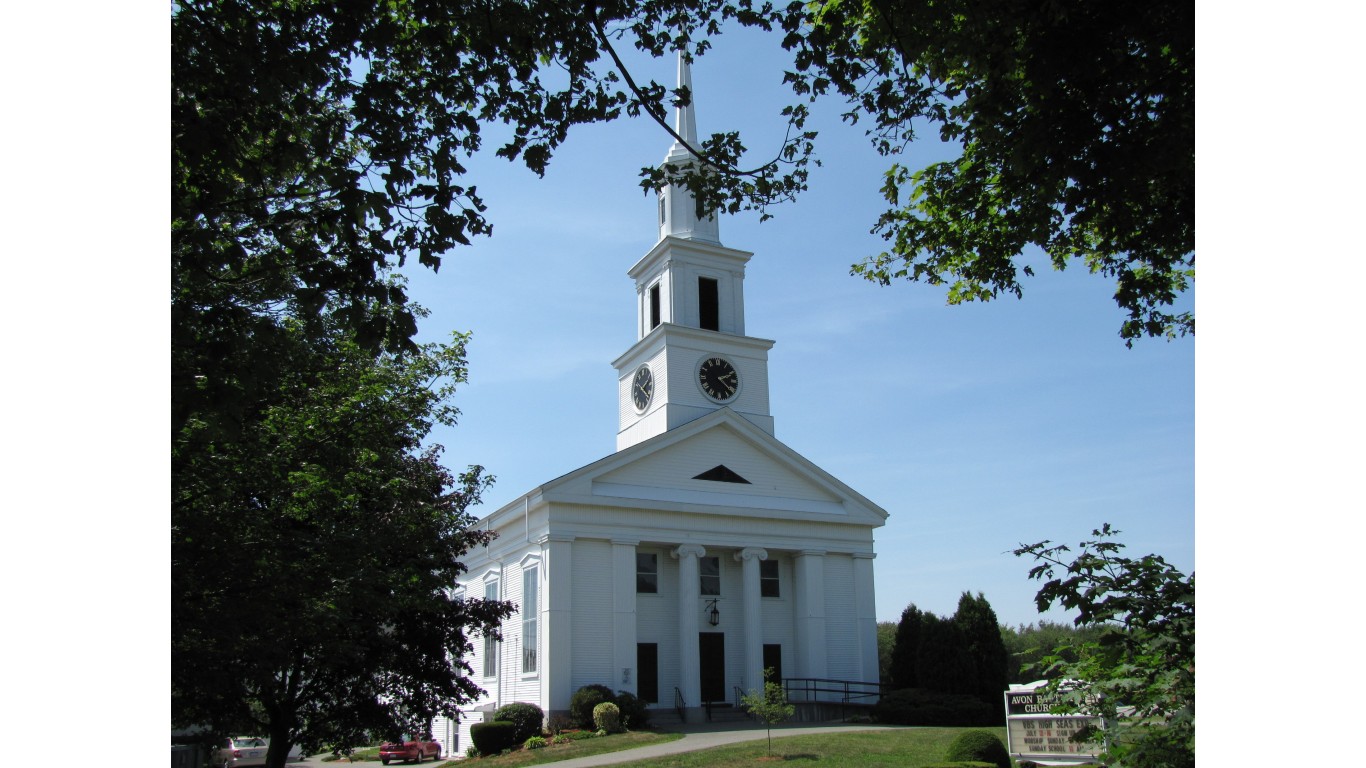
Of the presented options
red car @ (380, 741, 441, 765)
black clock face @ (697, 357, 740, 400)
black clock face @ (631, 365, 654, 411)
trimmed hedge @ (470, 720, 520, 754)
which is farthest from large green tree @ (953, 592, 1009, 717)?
red car @ (380, 741, 441, 765)

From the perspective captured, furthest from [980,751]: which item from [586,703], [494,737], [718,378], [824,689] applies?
[718,378]

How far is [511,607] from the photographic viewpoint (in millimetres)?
21547

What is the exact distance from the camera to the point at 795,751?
69.5ft

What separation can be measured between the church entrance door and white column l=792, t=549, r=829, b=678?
8.43ft

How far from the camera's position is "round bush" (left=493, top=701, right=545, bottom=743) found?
28.1m

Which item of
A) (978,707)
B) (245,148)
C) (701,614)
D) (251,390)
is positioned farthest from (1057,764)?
(701,614)

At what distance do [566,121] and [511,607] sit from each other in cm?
1381

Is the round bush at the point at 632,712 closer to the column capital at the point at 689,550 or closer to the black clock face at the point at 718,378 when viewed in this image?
the column capital at the point at 689,550

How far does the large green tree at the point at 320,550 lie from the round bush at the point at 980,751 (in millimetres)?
8970

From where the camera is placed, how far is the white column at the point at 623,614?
99.6 ft

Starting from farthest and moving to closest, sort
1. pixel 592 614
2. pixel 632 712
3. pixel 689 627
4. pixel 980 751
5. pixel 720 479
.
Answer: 1. pixel 720 479
2. pixel 689 627
3. pixel 592 614
4. pixel 632 712
5. pixel 980 751

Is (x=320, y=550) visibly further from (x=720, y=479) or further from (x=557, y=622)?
(x=720, y=479)

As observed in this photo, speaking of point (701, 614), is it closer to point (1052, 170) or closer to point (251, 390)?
point (1052, 170)

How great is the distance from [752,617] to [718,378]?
28.0 feet
